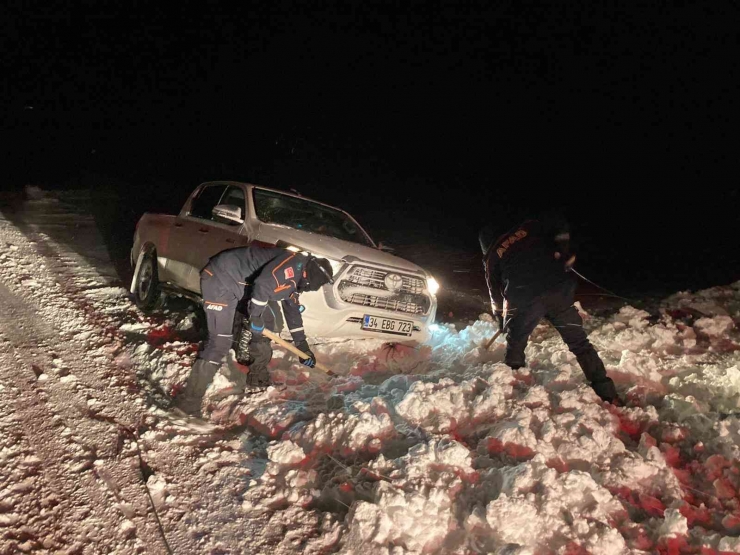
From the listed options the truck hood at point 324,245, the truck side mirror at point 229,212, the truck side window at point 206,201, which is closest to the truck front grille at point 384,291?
the truck hood at point 324,245

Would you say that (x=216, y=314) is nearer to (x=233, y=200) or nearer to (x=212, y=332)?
(x=212, y=332)

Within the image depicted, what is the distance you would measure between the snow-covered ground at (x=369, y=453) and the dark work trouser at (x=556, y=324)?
0.19m

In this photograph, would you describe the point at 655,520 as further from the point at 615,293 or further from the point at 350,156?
the point at 350,156

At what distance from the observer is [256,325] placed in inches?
164

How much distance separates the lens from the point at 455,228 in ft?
→ 62.4

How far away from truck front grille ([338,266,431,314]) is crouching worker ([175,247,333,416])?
57 centimetres

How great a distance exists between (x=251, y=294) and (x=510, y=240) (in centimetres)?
240

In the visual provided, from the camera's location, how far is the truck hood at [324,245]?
15.8 feet

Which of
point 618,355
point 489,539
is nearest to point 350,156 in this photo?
point 618,355

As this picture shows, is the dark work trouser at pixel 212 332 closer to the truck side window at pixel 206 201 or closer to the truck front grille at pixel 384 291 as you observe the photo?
the truck front grille at pixel 384 291

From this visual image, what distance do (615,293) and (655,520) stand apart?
278 inches

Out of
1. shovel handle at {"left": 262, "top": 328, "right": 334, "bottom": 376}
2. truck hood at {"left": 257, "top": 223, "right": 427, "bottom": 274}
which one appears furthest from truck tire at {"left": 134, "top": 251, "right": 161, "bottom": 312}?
shovel handle at {"left": 262, "top": 328, "right": 334, "bottom": 376}

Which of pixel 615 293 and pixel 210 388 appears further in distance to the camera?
pixel 615 293

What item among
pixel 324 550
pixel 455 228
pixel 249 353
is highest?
pixel 249 353
